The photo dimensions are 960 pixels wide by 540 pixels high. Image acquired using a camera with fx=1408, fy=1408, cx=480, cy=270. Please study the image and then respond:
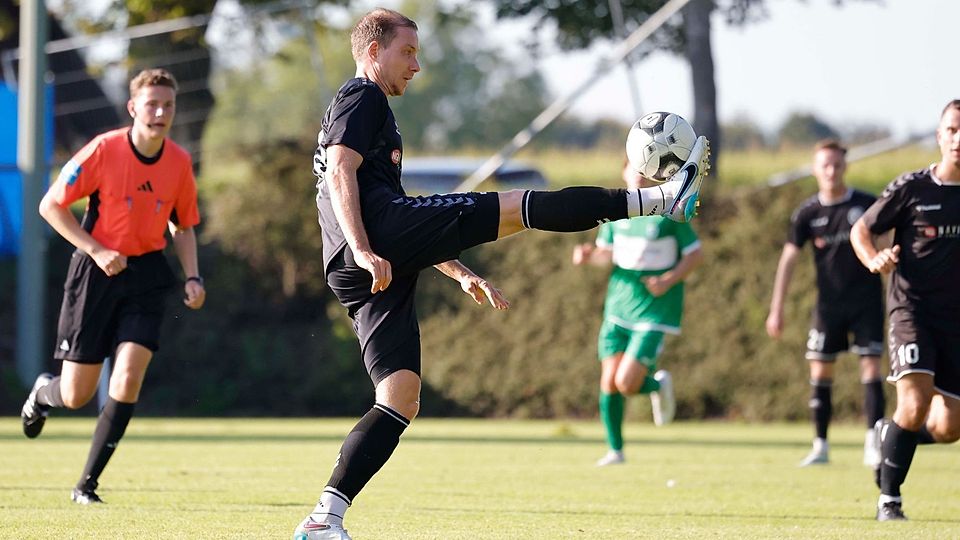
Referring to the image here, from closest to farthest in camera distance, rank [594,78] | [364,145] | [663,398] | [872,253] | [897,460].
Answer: [364,145] < [897,460] < [872,253] < [663,398] < [594,78]

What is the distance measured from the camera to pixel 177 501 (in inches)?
299

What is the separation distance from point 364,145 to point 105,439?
292cm

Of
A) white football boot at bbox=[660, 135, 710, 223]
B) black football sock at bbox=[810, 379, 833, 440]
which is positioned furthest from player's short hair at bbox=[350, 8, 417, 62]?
black football sock at bbox=[810, 379, 833, 440]

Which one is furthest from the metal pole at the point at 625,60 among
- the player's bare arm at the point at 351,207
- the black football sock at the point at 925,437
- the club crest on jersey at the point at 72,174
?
the player's bare arm at the point at 351,207

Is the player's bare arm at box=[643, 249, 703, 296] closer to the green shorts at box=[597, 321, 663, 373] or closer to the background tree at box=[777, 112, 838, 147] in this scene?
the green shorts at box=[597, 321, 663, 373]

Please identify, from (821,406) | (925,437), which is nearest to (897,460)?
(925,437)

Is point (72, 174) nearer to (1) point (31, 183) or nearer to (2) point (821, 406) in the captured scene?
(2) point (821, 406)

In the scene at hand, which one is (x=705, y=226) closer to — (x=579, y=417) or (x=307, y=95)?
(x=579, y=417)

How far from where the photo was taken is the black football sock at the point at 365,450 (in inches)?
215

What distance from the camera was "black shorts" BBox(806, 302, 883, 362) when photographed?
11.3 meters

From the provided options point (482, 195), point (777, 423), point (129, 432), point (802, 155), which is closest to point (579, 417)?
point (777, 423)

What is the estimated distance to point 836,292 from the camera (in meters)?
11.4

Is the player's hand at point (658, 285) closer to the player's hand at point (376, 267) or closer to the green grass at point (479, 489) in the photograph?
the green grass at point (479, 489)

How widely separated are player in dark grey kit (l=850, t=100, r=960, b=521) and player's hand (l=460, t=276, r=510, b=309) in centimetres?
225
